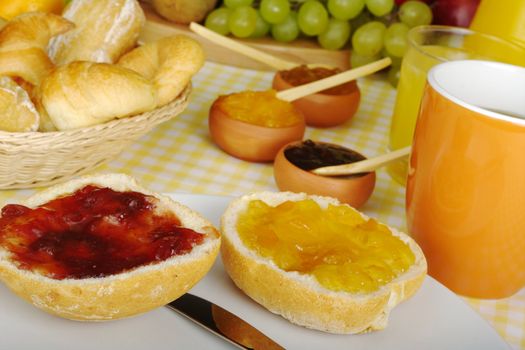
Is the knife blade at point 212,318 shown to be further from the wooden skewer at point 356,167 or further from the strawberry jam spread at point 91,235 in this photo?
the wooden skewer at point 356,167

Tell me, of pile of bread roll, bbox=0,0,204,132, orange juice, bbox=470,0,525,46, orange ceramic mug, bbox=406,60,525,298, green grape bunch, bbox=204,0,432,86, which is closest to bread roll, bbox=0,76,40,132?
pile of bread roll, bbox=0,0,204,132

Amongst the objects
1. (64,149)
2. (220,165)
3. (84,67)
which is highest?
(84,67)

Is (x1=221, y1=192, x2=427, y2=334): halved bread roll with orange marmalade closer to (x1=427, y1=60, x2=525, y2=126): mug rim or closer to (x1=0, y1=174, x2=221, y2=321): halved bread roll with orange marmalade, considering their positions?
(x1=0, y1=174, x2=221, y2=321): halved bread roll with orange marmalade

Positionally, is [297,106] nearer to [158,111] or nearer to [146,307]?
[158,111]

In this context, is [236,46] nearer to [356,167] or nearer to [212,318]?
[356,167]

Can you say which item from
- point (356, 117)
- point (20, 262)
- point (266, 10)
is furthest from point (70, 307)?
point (266, 10)

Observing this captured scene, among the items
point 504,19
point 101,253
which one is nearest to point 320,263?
point 101,253

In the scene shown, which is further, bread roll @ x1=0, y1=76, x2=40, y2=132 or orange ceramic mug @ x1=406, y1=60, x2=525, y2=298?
bread roll @ x1=0, y1=76, x2=40, y2=132
